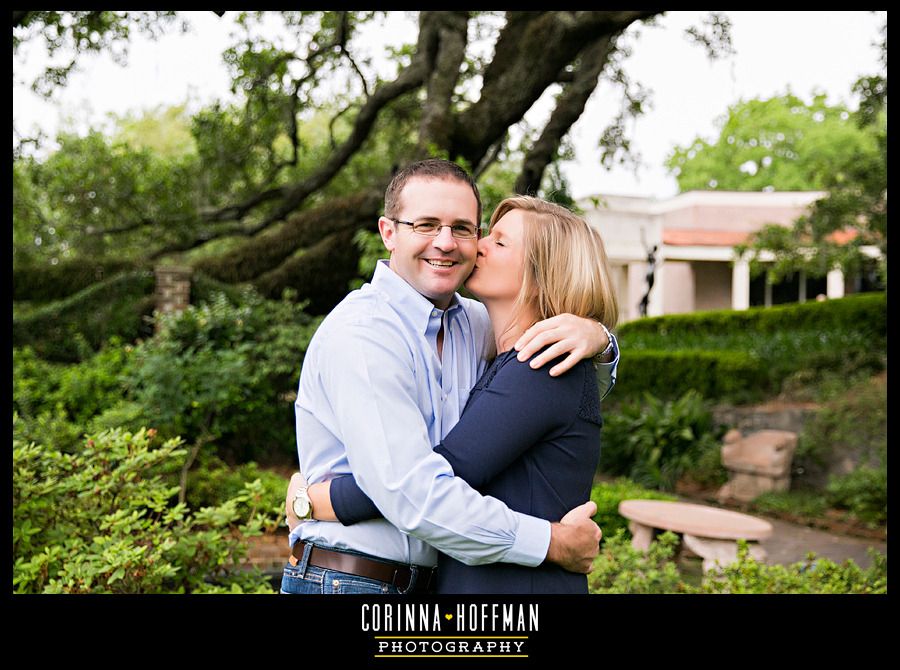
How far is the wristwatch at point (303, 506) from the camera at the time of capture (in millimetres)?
2340

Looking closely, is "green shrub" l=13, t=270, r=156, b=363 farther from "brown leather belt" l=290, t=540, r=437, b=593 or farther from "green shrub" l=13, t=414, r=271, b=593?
"brown leather belt" l=290, t=540, r=437, b=593

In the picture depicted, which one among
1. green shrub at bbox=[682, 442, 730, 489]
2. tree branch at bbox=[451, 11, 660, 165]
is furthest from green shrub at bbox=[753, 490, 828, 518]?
tree branch at bbox=[451, 11, 660, 165]

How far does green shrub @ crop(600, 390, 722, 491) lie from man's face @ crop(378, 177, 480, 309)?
980 centimetres

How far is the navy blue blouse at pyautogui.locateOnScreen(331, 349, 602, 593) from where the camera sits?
2131 mm

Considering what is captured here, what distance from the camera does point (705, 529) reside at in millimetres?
7121

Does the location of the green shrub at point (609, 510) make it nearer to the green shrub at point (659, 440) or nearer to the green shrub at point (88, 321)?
the green shrub at point (659, 440)

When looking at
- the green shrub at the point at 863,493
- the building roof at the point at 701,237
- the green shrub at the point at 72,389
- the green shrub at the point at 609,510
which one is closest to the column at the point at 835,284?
the building roof at the point at 701,237

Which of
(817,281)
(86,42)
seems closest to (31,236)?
(86,42)

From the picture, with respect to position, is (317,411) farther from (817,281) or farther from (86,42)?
(817,281)

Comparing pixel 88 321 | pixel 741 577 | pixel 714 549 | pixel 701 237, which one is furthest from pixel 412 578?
pixel 701 237

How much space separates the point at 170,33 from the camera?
Answer: 1133 cm

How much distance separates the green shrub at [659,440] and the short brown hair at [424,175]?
983cm

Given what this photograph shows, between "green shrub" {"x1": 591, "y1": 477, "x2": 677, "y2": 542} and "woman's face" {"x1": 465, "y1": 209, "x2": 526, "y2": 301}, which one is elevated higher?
"woman's face" {"x1": 465, "y1": 209, "x2": 526, "y2": 301}
